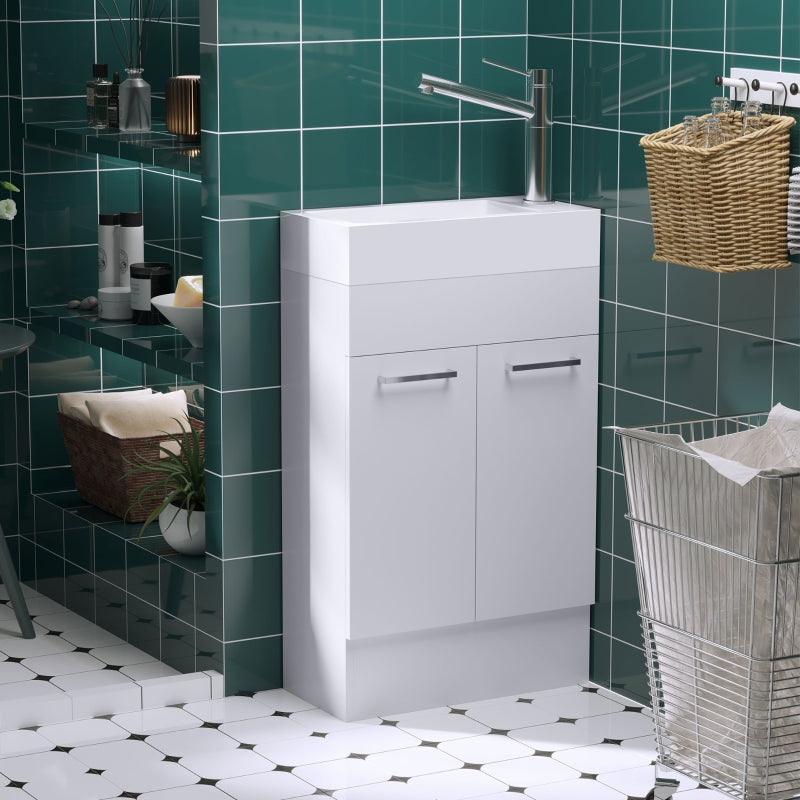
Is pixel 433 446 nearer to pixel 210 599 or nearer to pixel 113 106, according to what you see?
pixel 210 599

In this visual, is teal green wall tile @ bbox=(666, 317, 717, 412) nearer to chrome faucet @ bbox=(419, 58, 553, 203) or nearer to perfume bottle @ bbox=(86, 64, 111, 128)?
chrome faucet @ bbox=(419, 58, 553, 203)

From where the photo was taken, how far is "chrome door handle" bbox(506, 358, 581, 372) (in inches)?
145

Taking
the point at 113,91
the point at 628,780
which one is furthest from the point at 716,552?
the point at 113,91

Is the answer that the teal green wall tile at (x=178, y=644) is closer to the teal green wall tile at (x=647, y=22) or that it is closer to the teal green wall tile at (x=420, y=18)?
the teal green wall tile at (x=420, y=18)

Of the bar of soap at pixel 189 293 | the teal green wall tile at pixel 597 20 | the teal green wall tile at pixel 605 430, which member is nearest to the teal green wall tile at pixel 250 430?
the bar of soap at pixel 189 293

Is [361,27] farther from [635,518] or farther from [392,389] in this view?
[635,518]

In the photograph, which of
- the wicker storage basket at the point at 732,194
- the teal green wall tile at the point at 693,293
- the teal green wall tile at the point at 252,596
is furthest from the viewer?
the teal green wall tile at the point at 252,596

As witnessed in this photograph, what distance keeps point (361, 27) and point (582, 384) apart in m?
0.95

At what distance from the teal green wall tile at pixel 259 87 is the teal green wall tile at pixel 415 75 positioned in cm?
24

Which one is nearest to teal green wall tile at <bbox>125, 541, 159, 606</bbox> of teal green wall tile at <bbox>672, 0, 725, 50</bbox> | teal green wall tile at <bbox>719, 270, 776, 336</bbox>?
teal green wall tile at <bbox>719, 270, 776, 336</bbox>

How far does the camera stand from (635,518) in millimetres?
2971

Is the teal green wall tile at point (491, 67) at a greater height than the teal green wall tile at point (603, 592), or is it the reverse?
the teal green wall tile at point (491, 67)

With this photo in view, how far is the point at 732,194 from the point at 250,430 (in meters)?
1.22

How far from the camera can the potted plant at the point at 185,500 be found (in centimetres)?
396
